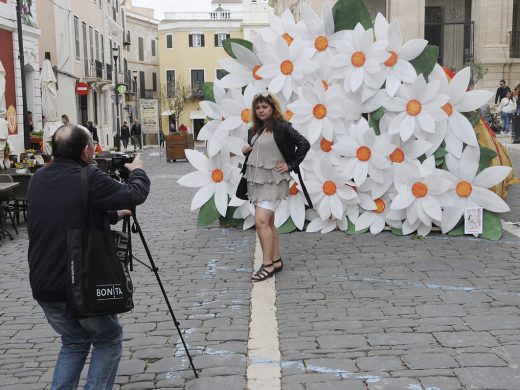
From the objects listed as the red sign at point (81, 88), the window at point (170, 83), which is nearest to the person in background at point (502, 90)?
the red sign at point (81, 88)

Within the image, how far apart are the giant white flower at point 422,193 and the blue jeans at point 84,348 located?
561cm

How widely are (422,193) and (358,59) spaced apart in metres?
1.80

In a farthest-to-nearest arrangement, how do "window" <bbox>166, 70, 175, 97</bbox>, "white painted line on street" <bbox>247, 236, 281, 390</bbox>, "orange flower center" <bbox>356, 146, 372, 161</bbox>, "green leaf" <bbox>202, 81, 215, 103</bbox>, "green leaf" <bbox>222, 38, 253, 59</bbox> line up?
"window" <bbox>166, 70, 175, 97</bbox> < "green leaf" <bbox>202, 81, 215, 103</bbox> < "green leaf" <bbox>222, 38, 253, 59</bbox> < "orange flower center" <bbox>356, 146, 372, 161</bbox> < "white painted line on street" <bbox>247, 236, 281, 390</bbox>

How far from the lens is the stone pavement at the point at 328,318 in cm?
446

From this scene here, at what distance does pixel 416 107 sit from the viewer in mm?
8648

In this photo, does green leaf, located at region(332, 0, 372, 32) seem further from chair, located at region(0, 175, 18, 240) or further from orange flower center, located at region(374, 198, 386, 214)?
chair, located at region(0, 175, 18, 240)

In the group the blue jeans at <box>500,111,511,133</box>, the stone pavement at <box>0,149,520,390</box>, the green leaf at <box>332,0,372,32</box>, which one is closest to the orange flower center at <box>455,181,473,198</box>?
the stone pavement at <box>0,149,520,390</box>

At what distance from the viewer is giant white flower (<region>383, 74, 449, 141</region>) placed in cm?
856

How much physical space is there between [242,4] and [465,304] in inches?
2725

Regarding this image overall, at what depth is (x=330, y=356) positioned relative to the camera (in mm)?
4738

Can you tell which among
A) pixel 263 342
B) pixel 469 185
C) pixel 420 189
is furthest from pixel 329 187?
pixel 263 342

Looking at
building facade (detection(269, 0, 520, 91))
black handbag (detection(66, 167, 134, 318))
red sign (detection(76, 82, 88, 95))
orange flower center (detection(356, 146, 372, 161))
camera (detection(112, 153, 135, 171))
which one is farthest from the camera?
building facade (detection(269, 0, 520, 91))

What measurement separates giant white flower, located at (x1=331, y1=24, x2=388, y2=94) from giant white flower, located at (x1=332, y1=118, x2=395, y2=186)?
0.48m

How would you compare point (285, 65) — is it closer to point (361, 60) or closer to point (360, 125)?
point (361, 60)
